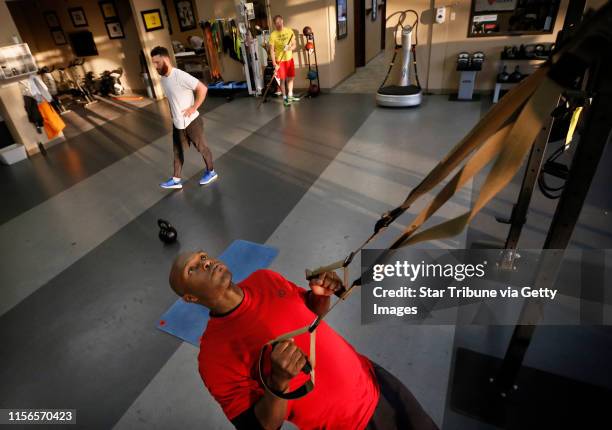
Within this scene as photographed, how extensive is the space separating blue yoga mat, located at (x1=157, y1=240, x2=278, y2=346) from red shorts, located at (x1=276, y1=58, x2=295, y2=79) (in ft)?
16.7

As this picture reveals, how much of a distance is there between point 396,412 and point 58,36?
12.5 m

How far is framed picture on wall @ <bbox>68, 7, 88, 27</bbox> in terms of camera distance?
9203 millimetres

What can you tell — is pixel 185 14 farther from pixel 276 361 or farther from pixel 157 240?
pixel 276 361

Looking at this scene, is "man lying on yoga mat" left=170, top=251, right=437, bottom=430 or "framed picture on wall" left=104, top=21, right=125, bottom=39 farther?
"framed picture on wall" left=104, top=21, right=125, bottom=39

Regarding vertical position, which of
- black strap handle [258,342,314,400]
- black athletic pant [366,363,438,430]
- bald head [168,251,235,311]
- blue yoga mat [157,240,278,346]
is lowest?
blue yoga mat [157,240,278,346]

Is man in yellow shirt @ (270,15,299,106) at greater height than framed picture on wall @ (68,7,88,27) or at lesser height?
lesser

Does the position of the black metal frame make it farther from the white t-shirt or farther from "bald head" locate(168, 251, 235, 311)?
the white t-shirt

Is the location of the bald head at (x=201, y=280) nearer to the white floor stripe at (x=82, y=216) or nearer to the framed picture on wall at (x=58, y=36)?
the white floor stripe at (x=82, y=216)

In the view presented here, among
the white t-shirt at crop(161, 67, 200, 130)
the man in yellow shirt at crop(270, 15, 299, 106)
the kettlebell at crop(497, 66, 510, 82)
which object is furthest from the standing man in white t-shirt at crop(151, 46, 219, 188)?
the kettlebell at crop(497, 66, 510, 82)

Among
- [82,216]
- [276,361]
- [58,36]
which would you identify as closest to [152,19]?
[58,36]

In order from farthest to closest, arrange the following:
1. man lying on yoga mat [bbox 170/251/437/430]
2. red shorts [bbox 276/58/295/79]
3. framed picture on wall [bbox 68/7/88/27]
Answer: framed picture on wall [bbox 68/7/88/27] → red shorts [bbox 276/58/295/79] → man lying on yoga mat [bbox 170/251/437/430]

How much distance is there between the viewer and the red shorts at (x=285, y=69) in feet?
24.5

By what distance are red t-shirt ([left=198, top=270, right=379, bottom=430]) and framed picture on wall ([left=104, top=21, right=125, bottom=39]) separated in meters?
10.0

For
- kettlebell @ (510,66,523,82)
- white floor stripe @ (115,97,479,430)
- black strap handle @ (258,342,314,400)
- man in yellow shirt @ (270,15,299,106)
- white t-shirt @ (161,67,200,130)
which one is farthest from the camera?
man in yellow shirt @ (270,15,299,106)
